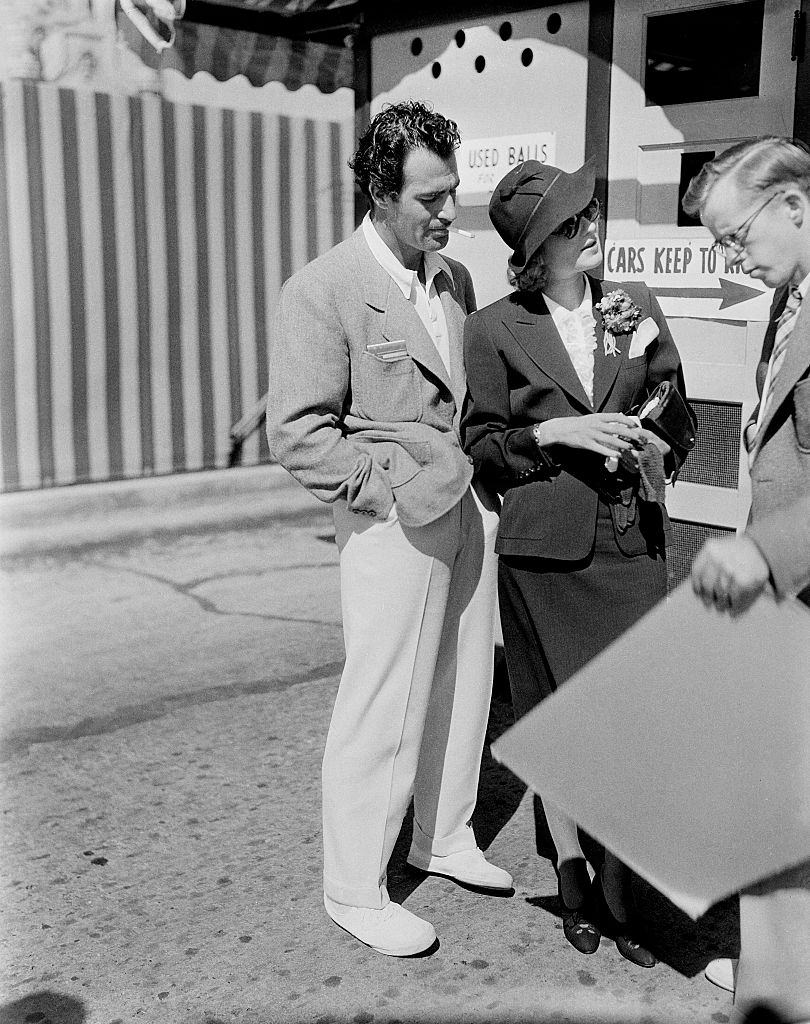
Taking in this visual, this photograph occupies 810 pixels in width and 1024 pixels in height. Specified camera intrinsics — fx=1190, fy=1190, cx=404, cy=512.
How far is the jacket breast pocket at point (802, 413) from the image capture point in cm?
211

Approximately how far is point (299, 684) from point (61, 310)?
16.0ft

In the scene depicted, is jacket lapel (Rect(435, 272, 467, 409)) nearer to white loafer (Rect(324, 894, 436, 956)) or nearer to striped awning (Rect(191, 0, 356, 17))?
white loafer (Rect(324, 894, 436, 956))

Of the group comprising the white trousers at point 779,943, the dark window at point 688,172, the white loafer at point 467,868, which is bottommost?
the white loafer at point 467,868

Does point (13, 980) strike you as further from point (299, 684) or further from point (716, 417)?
point (716, 417)

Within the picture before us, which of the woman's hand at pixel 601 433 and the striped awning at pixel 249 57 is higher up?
the striped awning at pixel 249 57

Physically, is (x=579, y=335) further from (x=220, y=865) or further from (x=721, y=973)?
(x=220, y=865)

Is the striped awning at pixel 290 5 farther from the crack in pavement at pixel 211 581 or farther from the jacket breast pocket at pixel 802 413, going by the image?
the jacket breast pocket at pixel 802 413

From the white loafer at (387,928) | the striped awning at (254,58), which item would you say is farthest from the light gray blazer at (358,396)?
the striped awning at (254,58)

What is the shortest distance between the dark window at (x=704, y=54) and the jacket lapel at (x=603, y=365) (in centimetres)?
126

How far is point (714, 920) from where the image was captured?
9.71 ft

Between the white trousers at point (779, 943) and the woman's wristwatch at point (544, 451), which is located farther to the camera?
the woman's wristwatch at point (544, 451)

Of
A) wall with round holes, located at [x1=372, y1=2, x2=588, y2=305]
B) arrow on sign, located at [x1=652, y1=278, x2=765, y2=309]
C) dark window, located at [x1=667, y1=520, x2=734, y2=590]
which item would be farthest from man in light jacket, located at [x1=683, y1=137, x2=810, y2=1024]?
wall with round holes, located at [x1=372, y1=2, x2=588, y2=305]

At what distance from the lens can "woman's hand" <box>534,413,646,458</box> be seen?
8.37 ft

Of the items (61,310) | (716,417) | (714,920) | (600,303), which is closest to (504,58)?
(716,417)
